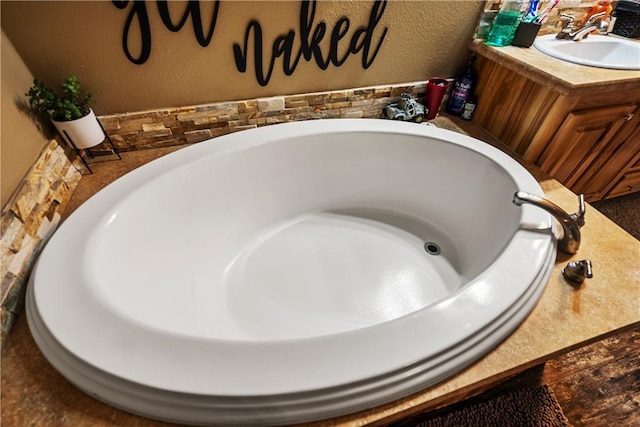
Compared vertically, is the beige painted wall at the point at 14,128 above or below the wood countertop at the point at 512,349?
above

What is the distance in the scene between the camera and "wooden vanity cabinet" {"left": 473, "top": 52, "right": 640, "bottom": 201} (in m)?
1.06

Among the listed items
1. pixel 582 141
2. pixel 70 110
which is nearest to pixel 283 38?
pixel 70 110

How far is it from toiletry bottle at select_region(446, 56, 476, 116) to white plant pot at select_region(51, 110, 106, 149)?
136cm

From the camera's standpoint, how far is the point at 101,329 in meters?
0.57

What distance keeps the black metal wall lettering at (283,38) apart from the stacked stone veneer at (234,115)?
0.11 metres

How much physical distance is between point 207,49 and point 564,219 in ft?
3.72

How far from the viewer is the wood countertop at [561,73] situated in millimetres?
978

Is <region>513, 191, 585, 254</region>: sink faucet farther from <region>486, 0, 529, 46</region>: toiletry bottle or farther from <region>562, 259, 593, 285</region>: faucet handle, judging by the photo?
<region>486, 0, 529, 46</region>: toiletry bottle

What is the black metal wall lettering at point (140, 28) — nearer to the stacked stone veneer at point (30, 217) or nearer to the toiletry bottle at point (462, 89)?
the stacked stone veneer at point (30, 217)

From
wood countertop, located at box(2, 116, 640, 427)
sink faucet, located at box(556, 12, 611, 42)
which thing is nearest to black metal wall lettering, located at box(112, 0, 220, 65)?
wood countertop, located at box(2, 116, 640, 427)

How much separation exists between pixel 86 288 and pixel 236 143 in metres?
0.61

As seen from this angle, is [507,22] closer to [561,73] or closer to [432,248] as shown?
[561,73]

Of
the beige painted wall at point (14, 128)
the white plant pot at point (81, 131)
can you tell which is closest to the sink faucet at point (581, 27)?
the white plant pot at point (81, 131)

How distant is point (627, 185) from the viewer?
1570mm
